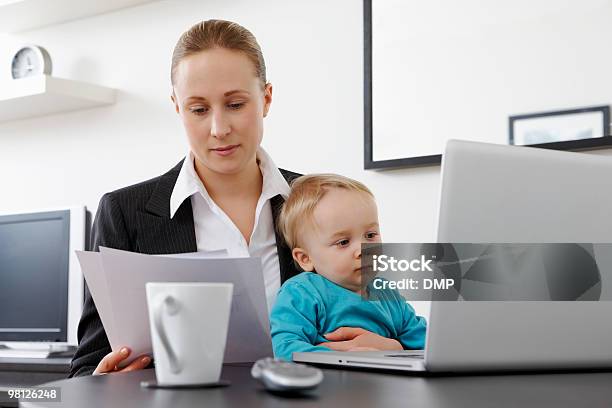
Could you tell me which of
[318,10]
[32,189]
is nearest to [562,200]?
[318,10]

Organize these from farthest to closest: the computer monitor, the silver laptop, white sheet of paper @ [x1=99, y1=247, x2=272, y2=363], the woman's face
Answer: the computer monitor < the woman's face < white sheet of paper @ [x1=99, y1=247, x2=272, y2=363] < the silver laptop

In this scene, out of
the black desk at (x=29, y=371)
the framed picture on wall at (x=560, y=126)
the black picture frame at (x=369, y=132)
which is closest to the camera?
the framed picture on wall at (x=560, y=126)

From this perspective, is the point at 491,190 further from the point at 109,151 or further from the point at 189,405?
the point at 109,151

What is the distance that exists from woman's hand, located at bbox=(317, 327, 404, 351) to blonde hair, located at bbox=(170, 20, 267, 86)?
62cm

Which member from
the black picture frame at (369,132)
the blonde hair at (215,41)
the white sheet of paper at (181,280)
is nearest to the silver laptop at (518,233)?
the white sheet of paper at (181,280)

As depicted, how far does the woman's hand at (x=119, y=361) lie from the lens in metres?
1.12

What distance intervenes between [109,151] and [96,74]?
0.34m

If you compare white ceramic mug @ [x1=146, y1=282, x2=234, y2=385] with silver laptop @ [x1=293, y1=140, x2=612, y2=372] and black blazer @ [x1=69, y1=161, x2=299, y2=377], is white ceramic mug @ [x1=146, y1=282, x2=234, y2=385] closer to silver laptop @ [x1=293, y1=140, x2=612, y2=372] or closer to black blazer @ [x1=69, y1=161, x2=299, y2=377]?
silver laptop @ [x1=293, y1=140, x2=612, y2=372]

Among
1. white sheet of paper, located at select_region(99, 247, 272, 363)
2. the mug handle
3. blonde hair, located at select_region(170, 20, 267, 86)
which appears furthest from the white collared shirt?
the mug handle

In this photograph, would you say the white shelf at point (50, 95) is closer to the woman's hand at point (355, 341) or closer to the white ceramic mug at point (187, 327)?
the woman's hand at point (355, 341)

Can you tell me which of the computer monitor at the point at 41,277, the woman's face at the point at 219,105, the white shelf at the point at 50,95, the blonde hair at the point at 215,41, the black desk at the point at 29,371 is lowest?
the black desk at the point at 29,371

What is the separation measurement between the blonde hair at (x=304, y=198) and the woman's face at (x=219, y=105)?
154mm

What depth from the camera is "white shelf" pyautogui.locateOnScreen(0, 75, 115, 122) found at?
2996 millimetres

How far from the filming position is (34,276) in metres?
2.95
